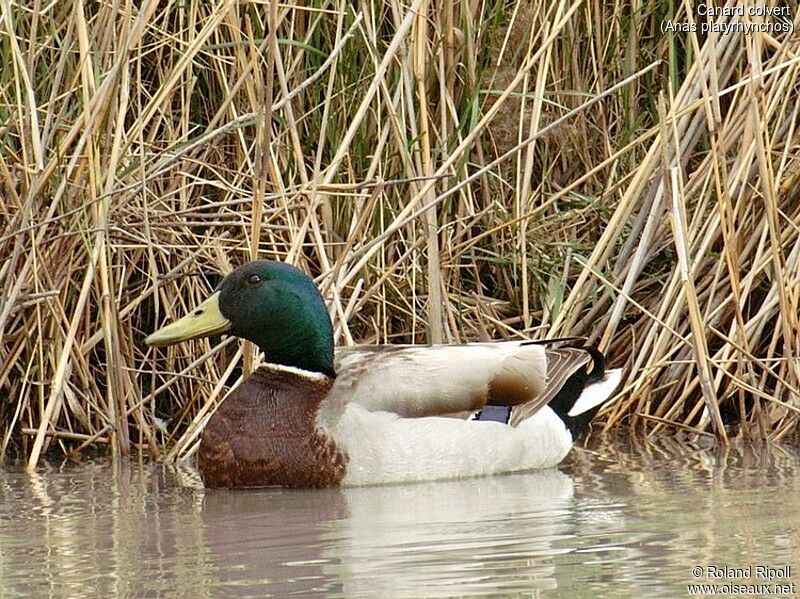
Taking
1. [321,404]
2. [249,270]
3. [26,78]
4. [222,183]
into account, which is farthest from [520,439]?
[26,78]

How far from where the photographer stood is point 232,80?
238 inches

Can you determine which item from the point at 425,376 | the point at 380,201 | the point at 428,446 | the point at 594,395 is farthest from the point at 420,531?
the point at 380,201

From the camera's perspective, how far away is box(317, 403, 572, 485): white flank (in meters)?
5.13

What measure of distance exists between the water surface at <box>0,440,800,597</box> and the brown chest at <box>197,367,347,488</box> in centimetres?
7

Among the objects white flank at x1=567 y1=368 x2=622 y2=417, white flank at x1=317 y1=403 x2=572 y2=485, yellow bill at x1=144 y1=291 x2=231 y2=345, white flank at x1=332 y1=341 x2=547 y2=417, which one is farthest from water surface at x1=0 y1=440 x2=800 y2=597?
yellow bill at x1=144 y1=291 x2=231 y2=345

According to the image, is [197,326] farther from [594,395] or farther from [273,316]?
[594,395]

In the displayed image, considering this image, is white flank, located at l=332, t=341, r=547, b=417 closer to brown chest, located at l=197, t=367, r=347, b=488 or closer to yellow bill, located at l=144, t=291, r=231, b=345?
brown chest, located at l=197, t=367, r=347, b=488

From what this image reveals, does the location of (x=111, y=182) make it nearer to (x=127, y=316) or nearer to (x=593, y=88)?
(x=127, y=316)

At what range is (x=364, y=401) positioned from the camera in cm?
527

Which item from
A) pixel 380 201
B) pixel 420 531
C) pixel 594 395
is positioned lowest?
pixel 420 531

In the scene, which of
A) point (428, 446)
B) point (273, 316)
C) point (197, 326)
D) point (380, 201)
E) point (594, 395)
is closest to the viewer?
point (428, 446)

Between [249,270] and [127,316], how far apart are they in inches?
25.4

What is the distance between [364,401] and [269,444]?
32cm

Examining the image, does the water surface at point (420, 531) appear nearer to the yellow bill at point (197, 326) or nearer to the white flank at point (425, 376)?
the white flank at point (425, 376)
